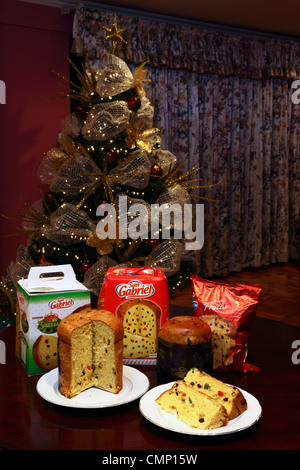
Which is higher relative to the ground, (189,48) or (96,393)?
Answer: (189,48)

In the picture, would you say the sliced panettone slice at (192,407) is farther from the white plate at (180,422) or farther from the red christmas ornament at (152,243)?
the red christmas ornament at (152,243)

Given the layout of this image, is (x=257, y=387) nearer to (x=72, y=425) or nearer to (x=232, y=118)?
(x=72, y=425)

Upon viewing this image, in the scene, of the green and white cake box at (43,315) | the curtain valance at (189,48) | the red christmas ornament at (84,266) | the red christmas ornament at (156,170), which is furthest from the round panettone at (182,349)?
the curtain valance at (189,48)

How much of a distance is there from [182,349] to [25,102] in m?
3.32

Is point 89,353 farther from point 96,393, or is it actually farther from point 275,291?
point 275,291

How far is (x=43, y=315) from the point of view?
1.11 meters

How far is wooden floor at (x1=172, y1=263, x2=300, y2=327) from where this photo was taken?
388cm

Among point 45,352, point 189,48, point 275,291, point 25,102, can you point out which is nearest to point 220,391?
point 45,352

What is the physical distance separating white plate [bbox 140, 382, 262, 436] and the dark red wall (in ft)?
10.0

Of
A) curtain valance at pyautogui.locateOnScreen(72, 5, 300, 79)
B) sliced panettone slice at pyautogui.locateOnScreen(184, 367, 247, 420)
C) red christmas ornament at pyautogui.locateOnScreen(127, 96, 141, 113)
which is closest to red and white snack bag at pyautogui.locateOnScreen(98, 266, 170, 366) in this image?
sliced panettone slice at pyautogui.locateOnScreen(184, 367, 247, 420)

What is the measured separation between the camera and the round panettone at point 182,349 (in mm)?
1031

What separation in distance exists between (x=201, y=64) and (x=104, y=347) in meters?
4.24

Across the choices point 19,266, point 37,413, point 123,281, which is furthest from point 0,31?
point 37,413

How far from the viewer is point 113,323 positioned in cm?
101
